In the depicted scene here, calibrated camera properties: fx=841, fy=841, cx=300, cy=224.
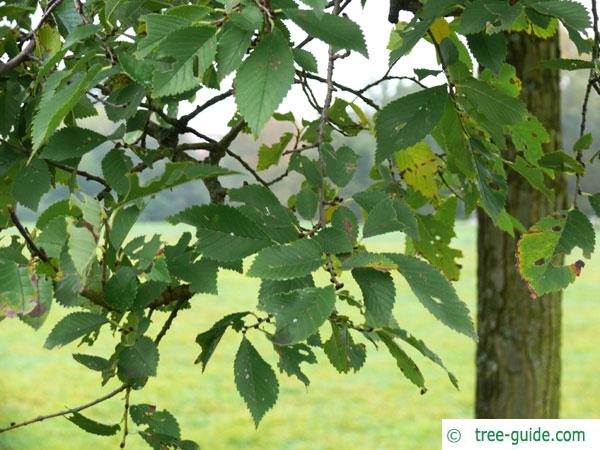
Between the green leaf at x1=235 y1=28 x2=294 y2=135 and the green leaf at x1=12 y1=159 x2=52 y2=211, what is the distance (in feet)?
1.15

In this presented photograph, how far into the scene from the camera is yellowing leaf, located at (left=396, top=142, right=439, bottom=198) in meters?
1.12

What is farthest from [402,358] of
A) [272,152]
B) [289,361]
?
[272,152]

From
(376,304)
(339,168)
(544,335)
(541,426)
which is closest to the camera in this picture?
(376,304)

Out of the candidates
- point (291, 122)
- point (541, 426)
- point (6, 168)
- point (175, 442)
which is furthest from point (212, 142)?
point (541, 426)

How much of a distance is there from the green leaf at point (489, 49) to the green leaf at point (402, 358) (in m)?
0.25

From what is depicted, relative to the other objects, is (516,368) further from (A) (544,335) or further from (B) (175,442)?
(B) (175,442)

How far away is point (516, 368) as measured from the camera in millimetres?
2121

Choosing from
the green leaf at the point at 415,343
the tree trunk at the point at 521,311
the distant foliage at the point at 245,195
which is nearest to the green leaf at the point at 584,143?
the distant foliage at the point at 245,195

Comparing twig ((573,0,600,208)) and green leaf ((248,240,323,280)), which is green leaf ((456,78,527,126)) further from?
green leaf ((248,240,323,280))

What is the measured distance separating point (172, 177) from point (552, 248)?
40cm

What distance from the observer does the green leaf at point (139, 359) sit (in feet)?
2.38

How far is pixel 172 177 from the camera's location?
62cm

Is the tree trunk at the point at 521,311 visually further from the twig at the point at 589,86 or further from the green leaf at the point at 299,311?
the green leaf at the point at 299,311

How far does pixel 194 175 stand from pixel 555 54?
1804 millimetres
